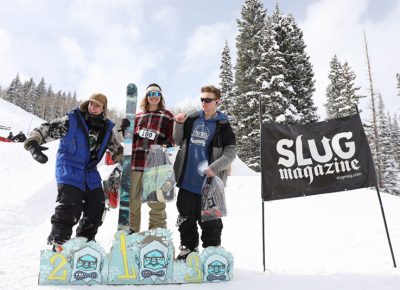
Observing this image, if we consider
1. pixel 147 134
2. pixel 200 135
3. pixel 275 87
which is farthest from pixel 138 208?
pixel 275 87

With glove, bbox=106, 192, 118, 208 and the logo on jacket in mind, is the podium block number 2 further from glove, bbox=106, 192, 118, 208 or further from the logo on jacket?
the logo on jacket

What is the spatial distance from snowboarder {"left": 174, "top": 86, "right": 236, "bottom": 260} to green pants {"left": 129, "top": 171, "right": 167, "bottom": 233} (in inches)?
10.4

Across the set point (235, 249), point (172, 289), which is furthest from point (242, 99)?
point (172, 289)

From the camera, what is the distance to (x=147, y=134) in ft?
12.3

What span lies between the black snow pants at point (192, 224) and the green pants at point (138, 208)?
0.91 ft

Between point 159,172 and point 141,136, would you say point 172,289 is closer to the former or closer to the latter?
point 159,172

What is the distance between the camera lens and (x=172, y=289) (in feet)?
9.63

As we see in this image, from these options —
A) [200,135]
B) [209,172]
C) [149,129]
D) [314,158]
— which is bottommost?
[209,172]

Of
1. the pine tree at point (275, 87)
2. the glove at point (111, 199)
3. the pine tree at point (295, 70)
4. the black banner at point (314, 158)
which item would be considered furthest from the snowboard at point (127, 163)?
the pine tree at point (295, 70)

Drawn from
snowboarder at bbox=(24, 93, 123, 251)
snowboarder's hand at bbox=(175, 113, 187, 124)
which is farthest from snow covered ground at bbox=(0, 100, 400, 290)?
snowboarder's hand at bbox=(175, 113, 187, 124)

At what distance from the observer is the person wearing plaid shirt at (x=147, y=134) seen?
12.3 ft

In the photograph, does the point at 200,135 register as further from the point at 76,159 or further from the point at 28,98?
the point at 28,98

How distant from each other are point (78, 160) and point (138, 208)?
1.07 metres

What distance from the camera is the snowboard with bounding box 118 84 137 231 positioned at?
333cm
